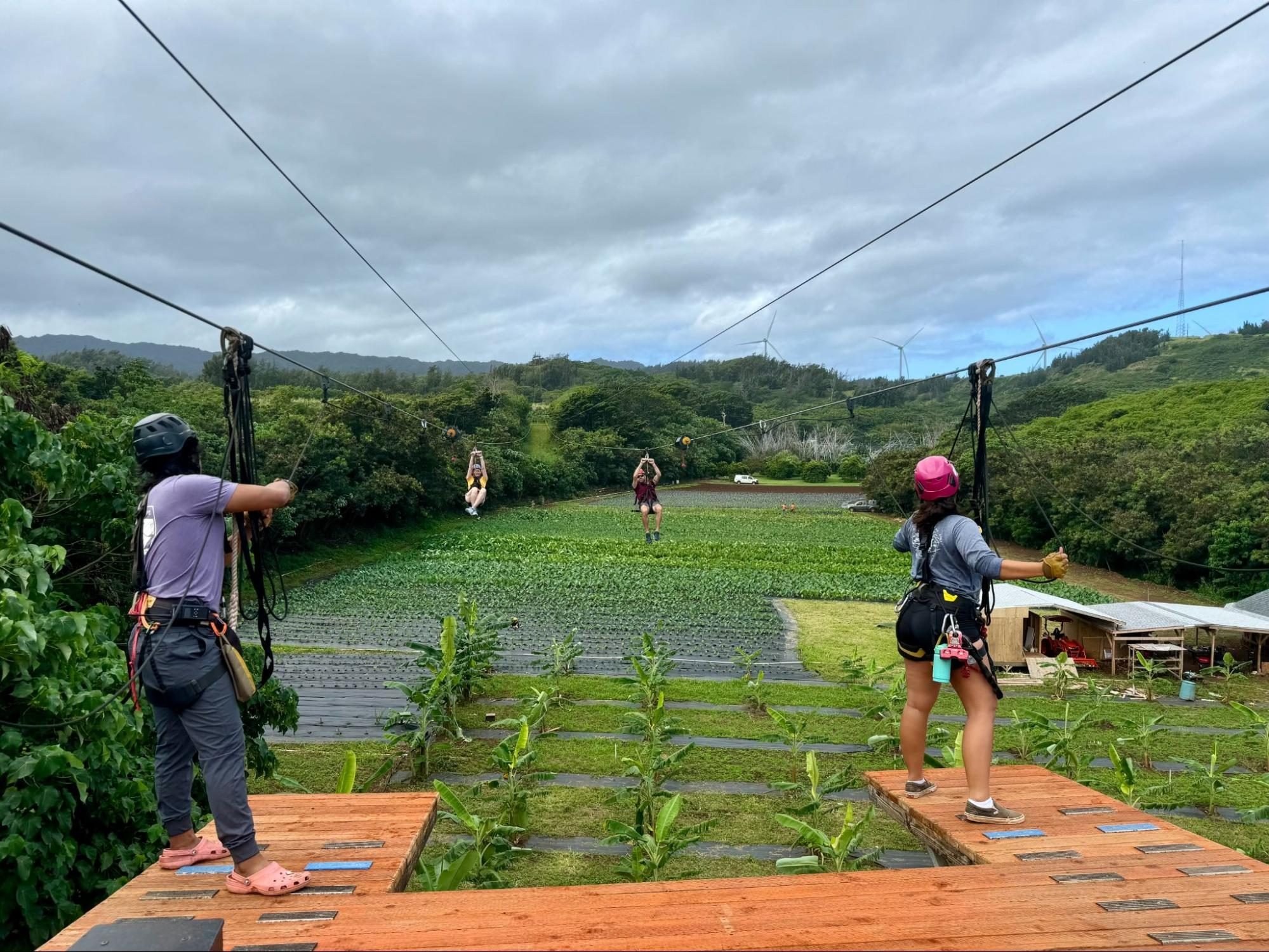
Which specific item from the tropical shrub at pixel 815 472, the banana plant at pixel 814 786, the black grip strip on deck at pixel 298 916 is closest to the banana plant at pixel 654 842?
the banana plant at pixel 814 786

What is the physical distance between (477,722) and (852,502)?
44.4 metres

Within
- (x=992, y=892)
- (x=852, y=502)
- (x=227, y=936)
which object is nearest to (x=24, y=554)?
(x=227, y=936)

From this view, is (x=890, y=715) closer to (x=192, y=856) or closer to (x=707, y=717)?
(x=707, y=717)

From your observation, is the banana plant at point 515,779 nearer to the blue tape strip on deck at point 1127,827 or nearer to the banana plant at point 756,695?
the blue tape strip on deck at point 1127,827

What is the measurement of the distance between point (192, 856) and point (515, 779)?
9.40ft

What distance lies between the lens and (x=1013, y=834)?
4.13m

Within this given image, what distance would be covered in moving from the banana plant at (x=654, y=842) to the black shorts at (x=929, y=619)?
1537 mm

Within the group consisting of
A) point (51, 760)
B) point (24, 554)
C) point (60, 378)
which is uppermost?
point (60, 378)

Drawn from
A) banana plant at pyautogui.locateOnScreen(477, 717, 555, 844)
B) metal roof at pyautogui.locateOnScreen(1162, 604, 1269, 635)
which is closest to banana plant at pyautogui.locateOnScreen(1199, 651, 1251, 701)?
metal roof at pyautogui.locateOnScreen(1162, 604, 1269, 635)

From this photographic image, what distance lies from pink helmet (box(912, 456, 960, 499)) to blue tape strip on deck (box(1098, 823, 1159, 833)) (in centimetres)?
179

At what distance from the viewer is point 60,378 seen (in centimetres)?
2809

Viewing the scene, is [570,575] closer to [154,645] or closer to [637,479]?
[637,479]

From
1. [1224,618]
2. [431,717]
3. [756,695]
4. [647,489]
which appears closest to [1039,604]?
[1224,618]

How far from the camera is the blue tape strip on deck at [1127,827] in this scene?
13.6 ft
